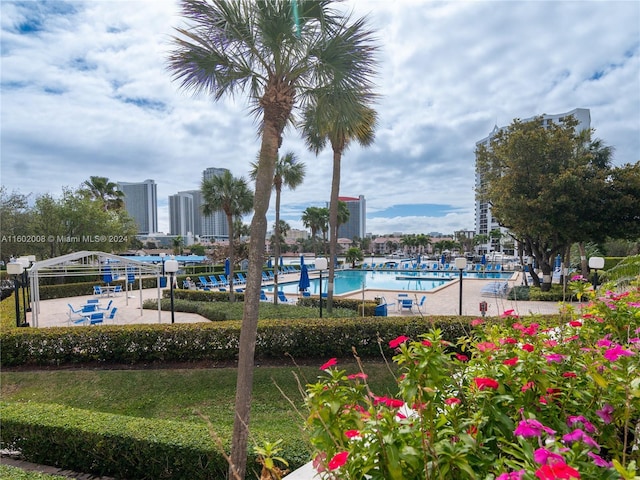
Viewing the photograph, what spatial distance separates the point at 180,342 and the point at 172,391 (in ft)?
4.46

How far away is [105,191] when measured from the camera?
108 feet

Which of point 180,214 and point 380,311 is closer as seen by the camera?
point 380,311

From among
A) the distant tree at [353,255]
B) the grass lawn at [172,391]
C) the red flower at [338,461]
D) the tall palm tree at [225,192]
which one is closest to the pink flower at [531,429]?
the red flower at [338,461]

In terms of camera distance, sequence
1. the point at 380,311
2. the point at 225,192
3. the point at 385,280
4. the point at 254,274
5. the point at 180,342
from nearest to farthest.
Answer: the point at 254,274 → the point at 180,342 → the point at 380,311 → the point at 225,192 → the point at 385,280

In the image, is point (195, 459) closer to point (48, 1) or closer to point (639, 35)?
point (48, 1)

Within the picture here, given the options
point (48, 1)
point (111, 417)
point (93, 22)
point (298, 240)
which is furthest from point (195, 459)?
point (298, 240)

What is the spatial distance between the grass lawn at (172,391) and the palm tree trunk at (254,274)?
1.81 metres

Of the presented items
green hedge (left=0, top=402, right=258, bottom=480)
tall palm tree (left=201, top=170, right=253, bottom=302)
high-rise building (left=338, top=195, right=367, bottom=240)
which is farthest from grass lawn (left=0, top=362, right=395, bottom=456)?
high-rise building (left=338, top=195, right=367, bottom=240)

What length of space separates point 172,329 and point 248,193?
460 inches

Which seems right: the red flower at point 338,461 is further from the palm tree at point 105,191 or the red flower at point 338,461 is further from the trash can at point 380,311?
the palm tree at point 105,191

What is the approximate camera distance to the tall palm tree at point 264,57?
3.61 metres

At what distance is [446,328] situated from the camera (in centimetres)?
793

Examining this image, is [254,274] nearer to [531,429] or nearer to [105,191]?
[531,429]

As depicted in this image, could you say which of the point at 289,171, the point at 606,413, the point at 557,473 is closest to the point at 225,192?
the point at 289,171
